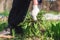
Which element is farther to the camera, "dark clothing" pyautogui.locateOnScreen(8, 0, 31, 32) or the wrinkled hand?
the wrinkled hand

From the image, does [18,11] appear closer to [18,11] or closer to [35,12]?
[18,11]

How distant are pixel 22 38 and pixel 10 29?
0.79 ft

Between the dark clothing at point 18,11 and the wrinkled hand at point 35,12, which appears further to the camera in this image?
the wrinkled hand at point 35,12

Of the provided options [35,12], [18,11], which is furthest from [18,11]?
[35,12]

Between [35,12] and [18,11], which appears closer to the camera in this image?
[18,11]

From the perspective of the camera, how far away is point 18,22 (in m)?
3.52

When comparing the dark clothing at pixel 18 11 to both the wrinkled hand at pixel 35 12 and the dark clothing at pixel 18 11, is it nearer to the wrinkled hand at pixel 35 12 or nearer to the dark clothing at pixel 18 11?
the dark clothing at pixel 18 11

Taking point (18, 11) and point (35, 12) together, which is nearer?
point (18, 11)

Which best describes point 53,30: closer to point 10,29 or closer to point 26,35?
point 26,35

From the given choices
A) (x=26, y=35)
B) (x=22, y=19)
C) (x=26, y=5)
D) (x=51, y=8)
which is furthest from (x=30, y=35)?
(x=51, y=8)

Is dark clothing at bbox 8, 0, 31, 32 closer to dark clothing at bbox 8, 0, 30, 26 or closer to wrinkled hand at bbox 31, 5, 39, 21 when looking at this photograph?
dark clothing at bbox 8, 0, 30, 26

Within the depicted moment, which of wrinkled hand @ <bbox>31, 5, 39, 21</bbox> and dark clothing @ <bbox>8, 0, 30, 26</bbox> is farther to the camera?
A: wrinkled hand @ <bbox>31, 5, 39, 21</bbox>

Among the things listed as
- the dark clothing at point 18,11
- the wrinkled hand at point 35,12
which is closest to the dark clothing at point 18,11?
the dark clothing at point 18,11

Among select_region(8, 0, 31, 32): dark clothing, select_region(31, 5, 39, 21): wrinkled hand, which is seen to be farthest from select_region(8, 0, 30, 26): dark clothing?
select_region(31, 5, 39, 21): wrinkled hand
